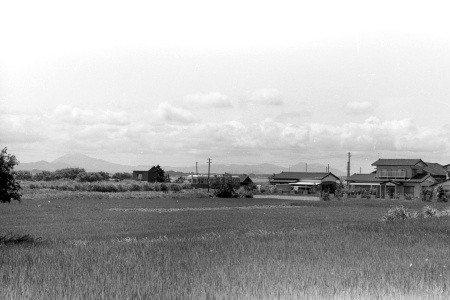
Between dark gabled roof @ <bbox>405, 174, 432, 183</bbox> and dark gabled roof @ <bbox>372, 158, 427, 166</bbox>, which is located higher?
dark gabled roof @ <bbox>372, 158, 427, 166</bbox>

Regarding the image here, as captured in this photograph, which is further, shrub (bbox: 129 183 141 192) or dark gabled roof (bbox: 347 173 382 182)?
dark gabled roof (bbox: 347 173 382 182)

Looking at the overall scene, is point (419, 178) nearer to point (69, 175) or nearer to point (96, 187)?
point (96, 187)

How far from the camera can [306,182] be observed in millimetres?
105500

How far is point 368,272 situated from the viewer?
10.3 m

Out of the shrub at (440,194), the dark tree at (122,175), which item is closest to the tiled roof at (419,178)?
the shrub at (440,194)

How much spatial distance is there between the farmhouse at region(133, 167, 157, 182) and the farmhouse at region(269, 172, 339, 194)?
106 ft

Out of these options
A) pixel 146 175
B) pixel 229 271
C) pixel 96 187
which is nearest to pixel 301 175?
pixel 146 175

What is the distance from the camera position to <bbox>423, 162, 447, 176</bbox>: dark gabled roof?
296ft

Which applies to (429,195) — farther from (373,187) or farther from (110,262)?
(110,262)

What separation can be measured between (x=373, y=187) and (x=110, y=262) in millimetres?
85632

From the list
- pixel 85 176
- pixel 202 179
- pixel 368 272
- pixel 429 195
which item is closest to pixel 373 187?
pixel 429 195

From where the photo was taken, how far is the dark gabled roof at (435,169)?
296 ft

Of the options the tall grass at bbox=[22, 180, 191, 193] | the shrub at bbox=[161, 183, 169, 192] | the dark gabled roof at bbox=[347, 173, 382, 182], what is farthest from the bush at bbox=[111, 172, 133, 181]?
the dark gabled roof at bbox=[347, 173, 382, 182]

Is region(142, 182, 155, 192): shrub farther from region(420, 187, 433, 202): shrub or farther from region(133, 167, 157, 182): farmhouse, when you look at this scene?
region(133, 167, 157, 182): farmhouse
